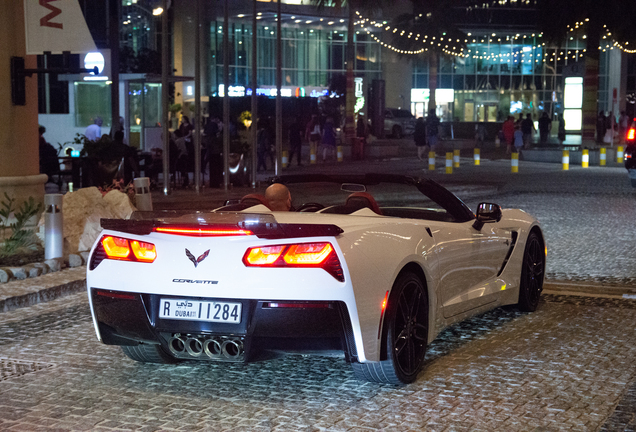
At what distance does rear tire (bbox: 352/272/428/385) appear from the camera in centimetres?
516

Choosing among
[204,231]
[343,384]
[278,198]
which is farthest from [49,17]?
[343,384]

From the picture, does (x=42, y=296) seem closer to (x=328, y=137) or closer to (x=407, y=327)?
(x=407, y=327)

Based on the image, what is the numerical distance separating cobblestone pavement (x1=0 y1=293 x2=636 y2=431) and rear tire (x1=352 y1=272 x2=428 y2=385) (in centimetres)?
10

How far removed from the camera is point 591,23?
39594 millimetres

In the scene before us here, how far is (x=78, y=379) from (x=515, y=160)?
88.0 ft

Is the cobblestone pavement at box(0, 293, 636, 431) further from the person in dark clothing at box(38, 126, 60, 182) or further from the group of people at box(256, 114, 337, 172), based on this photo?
the group of people at box(256, 114, 337, 172)

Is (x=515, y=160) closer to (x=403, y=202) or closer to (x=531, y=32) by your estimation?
(x=403, y=202)

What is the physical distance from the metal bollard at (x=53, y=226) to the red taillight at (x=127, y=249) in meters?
4.83

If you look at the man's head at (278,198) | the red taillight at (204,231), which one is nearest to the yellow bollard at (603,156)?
the man's head at (278,198)

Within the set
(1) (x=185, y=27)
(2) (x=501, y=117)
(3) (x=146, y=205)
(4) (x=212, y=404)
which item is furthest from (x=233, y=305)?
(2) (x=501, y=117)

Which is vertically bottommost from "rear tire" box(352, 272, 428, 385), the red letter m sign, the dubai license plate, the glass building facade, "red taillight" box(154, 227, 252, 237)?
"rear tire" box(352, 272, 428, 385)

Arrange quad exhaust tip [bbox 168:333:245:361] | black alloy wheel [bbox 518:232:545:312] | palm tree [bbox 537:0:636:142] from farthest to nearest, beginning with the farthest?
palm tree [bbox 537:0:636:142], black alloy wheel [bbox 518:232:545:312], quad exhaust tip [bbox 168:333:245:361]

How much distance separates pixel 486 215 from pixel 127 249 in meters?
2.82

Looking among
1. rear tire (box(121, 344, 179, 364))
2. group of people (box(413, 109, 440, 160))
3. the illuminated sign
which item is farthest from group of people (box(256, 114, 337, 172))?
the illuminated sign
